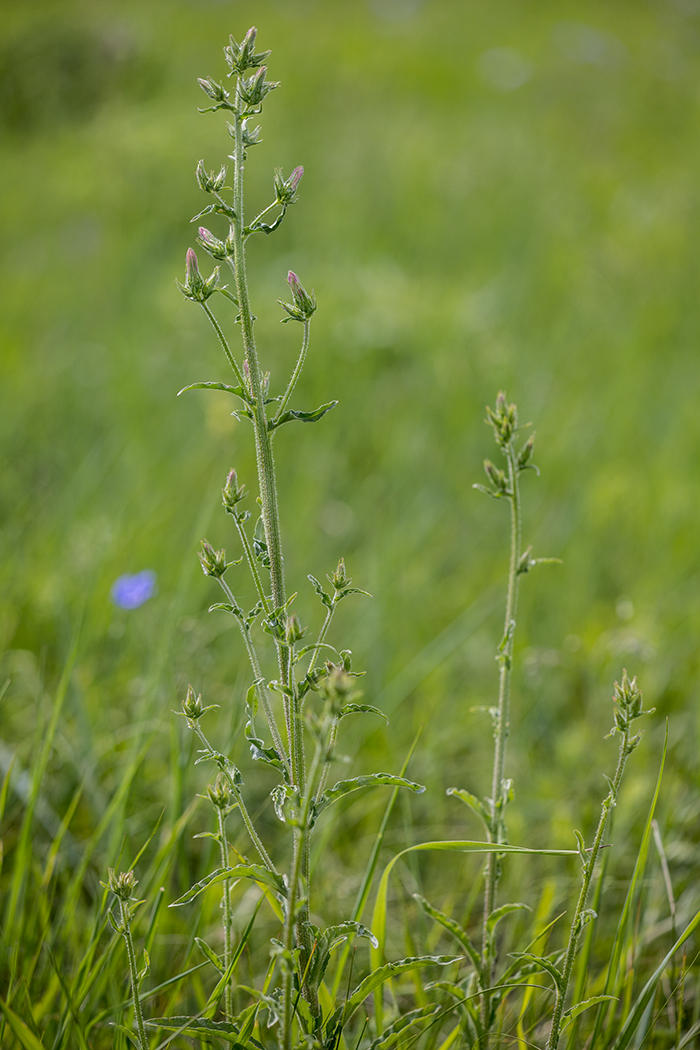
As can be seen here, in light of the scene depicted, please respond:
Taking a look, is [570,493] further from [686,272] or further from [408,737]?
[686,272]

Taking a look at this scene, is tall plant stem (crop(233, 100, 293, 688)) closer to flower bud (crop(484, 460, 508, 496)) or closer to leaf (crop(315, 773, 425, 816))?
leaf (crop(315, 773, 425, 816))

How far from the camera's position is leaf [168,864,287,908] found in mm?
801

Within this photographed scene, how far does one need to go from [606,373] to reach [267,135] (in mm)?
4427

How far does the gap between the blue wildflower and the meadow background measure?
5.5 inches

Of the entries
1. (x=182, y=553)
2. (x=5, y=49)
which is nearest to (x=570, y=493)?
(x=182, y=553)

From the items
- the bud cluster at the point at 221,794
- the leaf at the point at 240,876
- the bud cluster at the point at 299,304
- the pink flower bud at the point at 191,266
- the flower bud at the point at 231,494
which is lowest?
the leaf at the point at 240,876

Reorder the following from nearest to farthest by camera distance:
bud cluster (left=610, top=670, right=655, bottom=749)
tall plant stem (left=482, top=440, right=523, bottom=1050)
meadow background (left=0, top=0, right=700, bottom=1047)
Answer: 1. bud cluster (left=610, top=670, right=655, bottom=749)
2. tall plant stem (left=482, top=440, right=523, bottom=1050)
3. meadow background (left=0, top=0, right=700, bottom=1047)

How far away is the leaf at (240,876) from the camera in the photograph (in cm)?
80

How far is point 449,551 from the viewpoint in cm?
265

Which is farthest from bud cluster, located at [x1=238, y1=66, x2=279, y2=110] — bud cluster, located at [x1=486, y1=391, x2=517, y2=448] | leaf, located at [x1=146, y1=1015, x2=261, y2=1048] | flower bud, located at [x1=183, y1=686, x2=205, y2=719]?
leaf, located at [x1=146, y1=1015, x2=261, y2=1048]

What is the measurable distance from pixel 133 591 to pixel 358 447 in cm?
165

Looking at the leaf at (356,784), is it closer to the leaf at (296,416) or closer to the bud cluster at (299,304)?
the leaf at (296,416)

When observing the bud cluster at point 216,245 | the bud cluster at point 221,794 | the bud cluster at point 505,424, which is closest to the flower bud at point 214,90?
the bud cluster at point 216,245

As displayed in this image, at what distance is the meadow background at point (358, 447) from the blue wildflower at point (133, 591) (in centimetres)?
14
